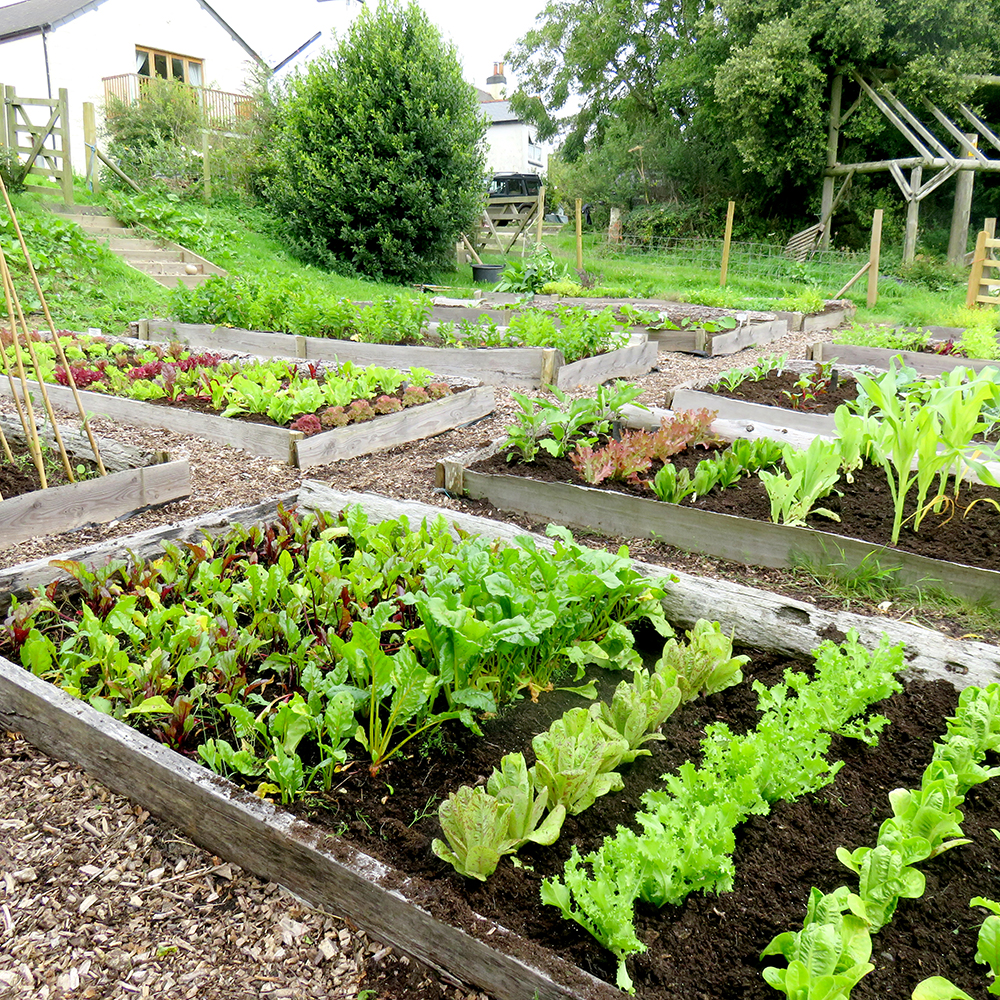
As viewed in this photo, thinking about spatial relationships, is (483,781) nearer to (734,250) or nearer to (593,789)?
(593,789)

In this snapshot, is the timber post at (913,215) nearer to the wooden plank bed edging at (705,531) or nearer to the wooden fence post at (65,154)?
the wooden fence post at (65,154)

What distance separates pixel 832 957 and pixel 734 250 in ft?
61.7

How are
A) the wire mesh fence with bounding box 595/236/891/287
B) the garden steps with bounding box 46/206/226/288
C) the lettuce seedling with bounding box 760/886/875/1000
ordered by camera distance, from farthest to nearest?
the wire mesh fence with bounding box 595/236/891/287
the garden steps with bounding box 46/206/226/288
the lettuce seedling with bounding box 760/886/875/1000

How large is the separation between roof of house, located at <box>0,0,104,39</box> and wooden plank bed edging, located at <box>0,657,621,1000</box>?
839 inches

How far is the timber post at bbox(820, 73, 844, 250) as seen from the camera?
715 inches

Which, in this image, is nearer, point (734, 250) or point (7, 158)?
point (7, 158)

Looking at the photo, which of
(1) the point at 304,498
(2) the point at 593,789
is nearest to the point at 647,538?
(1) the point at 304,498

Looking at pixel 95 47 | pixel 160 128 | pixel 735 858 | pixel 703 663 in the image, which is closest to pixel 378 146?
pixel 160 128

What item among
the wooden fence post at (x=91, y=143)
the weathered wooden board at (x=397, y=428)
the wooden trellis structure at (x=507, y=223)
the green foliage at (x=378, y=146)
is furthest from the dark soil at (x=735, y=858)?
the wooden fence post at (x=91, y=143)

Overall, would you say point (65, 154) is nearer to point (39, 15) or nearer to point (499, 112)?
point (39, 15)

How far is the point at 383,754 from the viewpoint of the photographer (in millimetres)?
1993

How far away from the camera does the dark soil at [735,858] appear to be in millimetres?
1452

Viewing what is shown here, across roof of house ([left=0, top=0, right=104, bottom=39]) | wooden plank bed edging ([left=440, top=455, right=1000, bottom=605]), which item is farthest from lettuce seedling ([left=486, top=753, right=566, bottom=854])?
roof of house ([left=0, top=0, right=104, bottom=39])

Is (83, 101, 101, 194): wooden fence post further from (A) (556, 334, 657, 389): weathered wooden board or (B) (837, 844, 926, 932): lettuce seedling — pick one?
(B) (837, 844, 926, 932): lettuce seedling
